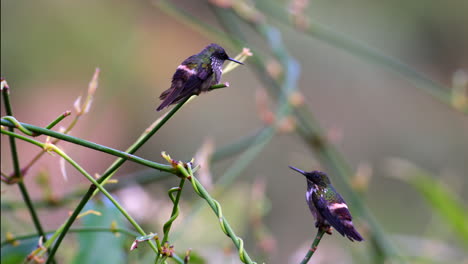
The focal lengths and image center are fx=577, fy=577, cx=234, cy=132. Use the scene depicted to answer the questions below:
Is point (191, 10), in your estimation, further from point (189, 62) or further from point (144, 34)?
point (189, 62)

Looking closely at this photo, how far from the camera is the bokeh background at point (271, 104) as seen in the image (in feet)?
9.76

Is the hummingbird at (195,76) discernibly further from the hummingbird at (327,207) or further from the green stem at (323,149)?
the green stem at (323,149)

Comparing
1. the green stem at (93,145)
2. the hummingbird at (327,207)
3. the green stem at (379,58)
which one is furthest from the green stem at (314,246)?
the green stem at (379,58)

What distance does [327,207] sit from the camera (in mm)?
565

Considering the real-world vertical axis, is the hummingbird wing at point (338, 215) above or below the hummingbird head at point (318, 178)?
below

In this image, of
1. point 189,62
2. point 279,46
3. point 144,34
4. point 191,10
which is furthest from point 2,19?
point 189,62

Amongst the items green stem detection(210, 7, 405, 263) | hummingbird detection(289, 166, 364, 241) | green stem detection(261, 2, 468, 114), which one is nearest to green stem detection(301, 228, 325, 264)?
hummingbird detection(289, 166, 364, 241)

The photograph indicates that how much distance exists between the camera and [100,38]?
3.18m

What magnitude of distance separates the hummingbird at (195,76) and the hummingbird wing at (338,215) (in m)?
0.16

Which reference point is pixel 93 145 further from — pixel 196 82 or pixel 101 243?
pixel 101 243

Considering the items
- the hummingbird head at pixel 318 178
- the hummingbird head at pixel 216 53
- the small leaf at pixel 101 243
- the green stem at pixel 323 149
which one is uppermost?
the green stem at pixel 323 149

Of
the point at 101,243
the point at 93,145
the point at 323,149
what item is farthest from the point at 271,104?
the point at 93,145

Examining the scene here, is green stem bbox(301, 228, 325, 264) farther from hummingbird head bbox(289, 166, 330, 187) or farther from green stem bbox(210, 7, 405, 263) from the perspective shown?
green stem bbox(210, 7, 405, 263)

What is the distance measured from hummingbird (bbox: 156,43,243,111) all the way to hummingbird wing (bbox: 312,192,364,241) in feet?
0.54
